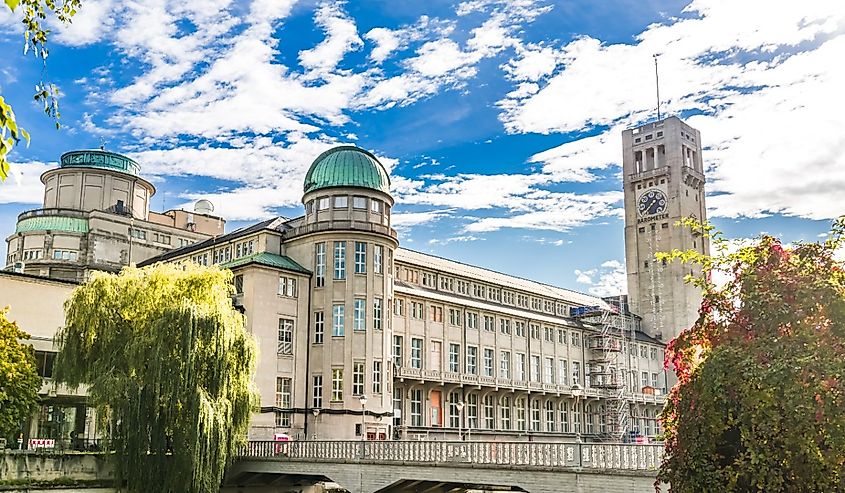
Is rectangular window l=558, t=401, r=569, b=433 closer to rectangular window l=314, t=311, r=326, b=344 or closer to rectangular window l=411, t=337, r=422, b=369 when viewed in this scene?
rectangular window l=411, t=337, r=422, b=369

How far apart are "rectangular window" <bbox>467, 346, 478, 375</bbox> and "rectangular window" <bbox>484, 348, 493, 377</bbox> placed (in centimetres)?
139

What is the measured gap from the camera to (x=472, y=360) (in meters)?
70.4

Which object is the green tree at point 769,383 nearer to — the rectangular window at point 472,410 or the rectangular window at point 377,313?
the rectangular window at point 377,313

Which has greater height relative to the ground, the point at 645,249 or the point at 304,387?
the point at 645,249

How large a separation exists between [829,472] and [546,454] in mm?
15298

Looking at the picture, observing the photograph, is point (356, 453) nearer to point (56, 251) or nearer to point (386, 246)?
→ point (386, 246)

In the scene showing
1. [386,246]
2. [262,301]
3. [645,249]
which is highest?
[645,249]

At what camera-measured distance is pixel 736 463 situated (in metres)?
15.1

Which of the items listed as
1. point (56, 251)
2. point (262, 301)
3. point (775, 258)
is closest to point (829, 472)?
point (775, 258)

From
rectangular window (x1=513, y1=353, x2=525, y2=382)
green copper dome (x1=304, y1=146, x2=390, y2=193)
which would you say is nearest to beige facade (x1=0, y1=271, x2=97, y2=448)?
green copper dome (x1=304, y1=146, x2=390, y2=193)

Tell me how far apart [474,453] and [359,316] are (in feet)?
77.9

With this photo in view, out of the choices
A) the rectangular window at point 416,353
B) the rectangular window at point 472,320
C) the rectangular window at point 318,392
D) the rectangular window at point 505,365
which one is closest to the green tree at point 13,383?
the rectangular window at point 318,392

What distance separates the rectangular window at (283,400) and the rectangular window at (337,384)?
9.51ft

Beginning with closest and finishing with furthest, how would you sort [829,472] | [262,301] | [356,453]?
[829,472] < [356,453] < [262,301]
